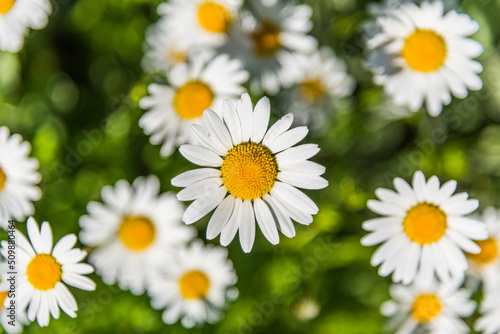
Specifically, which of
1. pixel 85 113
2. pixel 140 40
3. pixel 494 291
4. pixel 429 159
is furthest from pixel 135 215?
pixel 494 291

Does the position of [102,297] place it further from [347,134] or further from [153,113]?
[347,134]

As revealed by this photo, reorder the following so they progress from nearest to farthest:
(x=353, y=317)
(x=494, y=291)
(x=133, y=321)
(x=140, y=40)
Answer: (x=494, y=291)
(x=133, y=321)
(x=353, y=317)
(x=140, y=40)

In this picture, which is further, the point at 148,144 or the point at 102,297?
the point at 148,144

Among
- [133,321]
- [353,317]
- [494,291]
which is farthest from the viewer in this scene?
[353,317]

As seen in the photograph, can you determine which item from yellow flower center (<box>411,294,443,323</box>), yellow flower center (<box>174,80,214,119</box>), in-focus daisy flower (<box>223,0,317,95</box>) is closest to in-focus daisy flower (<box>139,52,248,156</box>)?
yellow flower center (<box>174,80,214,119</box>)

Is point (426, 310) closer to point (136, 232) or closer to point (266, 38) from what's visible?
point (136, 232)

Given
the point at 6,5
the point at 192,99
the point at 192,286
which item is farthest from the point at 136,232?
the point at 6,5
